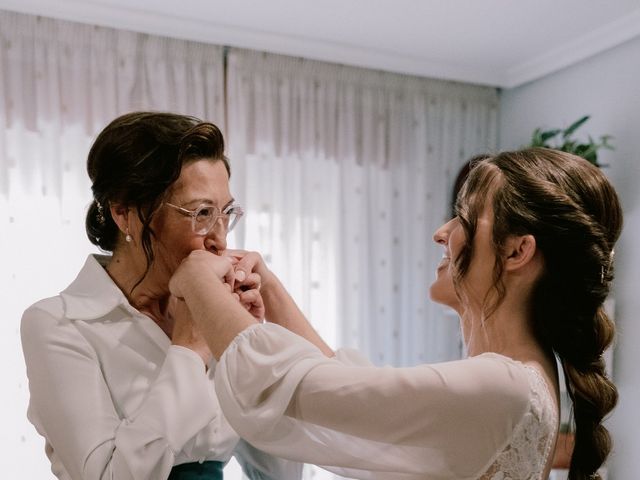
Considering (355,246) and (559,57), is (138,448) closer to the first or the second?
(355,246)

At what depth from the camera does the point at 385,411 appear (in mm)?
1002

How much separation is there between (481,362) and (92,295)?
0.71m

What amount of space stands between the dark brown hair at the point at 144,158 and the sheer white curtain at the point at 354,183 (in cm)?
198

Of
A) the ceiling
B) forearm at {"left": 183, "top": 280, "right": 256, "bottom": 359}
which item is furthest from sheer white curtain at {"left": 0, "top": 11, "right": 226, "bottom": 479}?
forearm at {"left": 183, "top": 280, "right": 256, "bottom": 359}

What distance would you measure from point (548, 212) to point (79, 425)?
837 millimetres

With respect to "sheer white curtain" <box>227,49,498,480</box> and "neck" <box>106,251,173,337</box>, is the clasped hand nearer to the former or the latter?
"neck" <box>106,251,173,337</box>

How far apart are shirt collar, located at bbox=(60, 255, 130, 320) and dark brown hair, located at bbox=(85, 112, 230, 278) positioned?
0.32 ft

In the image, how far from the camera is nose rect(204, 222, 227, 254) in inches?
50.3

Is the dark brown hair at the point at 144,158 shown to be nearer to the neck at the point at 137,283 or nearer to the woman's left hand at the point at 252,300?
the neck at the point at 137,283

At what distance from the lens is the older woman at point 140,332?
1.03 meters

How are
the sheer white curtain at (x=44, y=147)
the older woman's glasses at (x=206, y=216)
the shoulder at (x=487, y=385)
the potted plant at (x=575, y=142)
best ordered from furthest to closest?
the potted plant at (x=575, y=142), the sheer white curtain at (x=44, y=147), the older woman's glasses at (x=206, y=216), the shoulder at (x=487, y=385)

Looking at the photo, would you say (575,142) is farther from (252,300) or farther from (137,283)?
(137,283)

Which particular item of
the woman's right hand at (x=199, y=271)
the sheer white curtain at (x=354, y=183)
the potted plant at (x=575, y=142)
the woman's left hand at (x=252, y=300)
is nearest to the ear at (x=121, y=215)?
A: the woman's right hand at (x=199, y=271)

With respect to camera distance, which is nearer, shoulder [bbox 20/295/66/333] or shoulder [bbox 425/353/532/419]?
shoulder [bbox 425/353/532/419]
